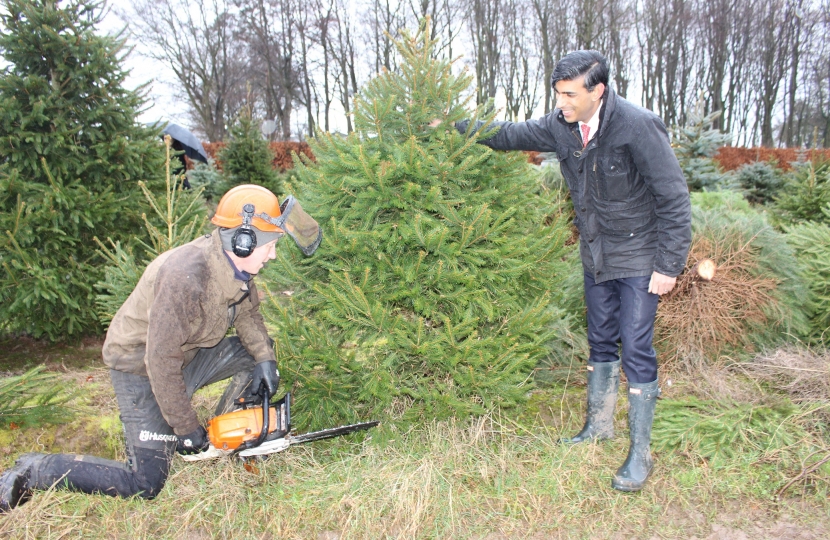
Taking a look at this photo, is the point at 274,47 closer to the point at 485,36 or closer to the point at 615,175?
the point at 485,36

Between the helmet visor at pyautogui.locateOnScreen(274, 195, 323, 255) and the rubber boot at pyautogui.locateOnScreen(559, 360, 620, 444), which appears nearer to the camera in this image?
the helmet visor at pyautogui.locateOnScreen(274, 195, 323, 255)

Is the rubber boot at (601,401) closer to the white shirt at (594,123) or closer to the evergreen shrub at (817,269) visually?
the white shirt at (594,123)

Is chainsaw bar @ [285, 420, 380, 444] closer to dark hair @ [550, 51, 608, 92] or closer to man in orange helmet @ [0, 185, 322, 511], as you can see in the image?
man in orange helmet @ [0, 185, 322, 511]

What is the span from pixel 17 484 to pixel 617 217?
3.43 meters

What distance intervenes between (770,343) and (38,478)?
5.08 m

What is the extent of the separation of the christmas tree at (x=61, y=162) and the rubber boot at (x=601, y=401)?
447 centimetres

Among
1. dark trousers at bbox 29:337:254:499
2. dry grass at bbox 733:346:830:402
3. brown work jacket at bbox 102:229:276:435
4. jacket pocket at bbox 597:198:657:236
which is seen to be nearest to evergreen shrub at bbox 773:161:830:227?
dry grass at bbox 733:346:830:402

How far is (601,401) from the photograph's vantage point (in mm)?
3332

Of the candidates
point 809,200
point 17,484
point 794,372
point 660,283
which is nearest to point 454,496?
point 660,283

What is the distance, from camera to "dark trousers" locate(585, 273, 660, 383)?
2.96 meters

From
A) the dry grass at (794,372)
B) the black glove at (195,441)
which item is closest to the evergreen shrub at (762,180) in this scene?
the dry grass at (794,372)

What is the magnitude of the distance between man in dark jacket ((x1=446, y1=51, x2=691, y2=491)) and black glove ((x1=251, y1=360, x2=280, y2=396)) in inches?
70.7

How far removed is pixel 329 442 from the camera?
3.30 meters

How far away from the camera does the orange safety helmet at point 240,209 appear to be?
263 cm
